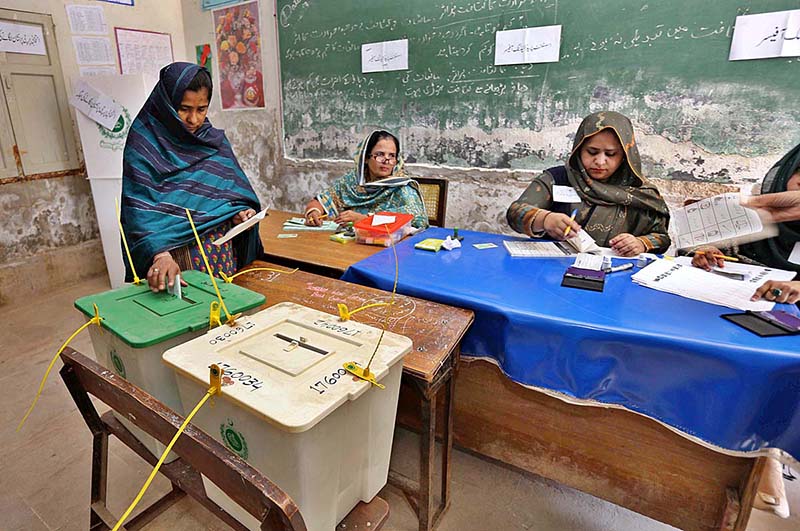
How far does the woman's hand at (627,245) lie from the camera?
168cm

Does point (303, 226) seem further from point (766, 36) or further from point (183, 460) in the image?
point (766, 36)

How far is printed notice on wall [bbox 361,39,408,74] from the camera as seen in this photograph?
306 centimetres

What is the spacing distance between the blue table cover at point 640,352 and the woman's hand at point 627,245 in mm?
226

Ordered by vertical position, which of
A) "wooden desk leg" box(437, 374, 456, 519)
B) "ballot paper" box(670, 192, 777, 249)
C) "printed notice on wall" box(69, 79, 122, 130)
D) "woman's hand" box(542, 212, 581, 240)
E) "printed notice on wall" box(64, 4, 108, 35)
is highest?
"printed notice on wall" box(64, 4, 108, 35)

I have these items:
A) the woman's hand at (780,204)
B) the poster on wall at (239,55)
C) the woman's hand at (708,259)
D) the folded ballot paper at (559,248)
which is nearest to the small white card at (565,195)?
the folded ballot paper at (559,248)

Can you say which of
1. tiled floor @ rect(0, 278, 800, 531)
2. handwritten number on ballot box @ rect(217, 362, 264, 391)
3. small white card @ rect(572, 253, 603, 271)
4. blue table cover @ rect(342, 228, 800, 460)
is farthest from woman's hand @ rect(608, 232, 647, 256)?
handwritten number on ballot box @ rect(217, 362, 264, 391)

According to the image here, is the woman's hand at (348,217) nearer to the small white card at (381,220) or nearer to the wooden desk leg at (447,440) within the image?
→ the small white card at (381,220)

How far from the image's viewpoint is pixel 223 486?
64 centimetres

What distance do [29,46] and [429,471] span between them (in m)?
3.94

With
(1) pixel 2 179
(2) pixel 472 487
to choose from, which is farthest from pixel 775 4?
(1) pixel 2 179

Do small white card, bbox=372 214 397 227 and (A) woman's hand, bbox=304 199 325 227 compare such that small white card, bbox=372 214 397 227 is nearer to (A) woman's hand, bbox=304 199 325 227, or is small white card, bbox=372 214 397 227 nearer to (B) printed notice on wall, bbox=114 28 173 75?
(A) woman's hand, bbox=304 199 325 227

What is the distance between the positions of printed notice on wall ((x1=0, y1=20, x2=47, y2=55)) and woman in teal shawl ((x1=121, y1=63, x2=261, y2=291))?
2390mm

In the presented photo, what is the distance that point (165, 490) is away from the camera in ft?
5.08

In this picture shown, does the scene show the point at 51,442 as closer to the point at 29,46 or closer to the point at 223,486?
the point at 223,486
